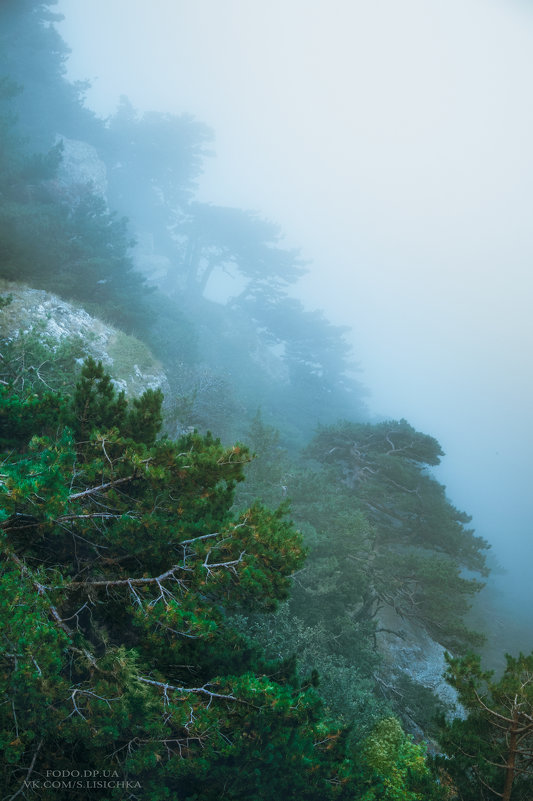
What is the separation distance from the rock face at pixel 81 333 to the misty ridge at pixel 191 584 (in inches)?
4.9

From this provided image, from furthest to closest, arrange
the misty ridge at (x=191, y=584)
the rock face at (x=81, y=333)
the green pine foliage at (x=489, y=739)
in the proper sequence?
the rock face at (x=81, y=333) → the green pine foliage at (x=489, y=739) → the misty ridge at (x=191, y=584)

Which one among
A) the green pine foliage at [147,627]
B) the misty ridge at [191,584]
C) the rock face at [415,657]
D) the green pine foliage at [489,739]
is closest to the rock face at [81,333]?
the misty ridge at [191,584]

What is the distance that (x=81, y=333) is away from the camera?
1789 cm

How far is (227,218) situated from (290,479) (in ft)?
120

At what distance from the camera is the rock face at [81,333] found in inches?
585

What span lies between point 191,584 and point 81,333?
16.3 meters

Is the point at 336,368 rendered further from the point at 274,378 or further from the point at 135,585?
the point at 135,585

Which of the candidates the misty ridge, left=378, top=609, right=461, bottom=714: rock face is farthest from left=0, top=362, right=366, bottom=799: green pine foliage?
left=378, top=609, right=461, bottom=714: rock face

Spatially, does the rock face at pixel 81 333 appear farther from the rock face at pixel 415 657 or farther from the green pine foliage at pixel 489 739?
the rock face at pixel 415 657

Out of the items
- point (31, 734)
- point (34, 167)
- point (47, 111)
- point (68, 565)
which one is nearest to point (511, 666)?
point (31, 734)

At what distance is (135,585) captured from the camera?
5152mm

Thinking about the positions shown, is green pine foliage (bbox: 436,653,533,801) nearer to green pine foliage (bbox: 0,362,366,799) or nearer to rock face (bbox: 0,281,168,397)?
green pine foliage (bbox: 0,362,366,799)

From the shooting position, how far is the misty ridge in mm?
4293

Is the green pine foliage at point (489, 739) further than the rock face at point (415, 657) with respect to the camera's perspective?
No
